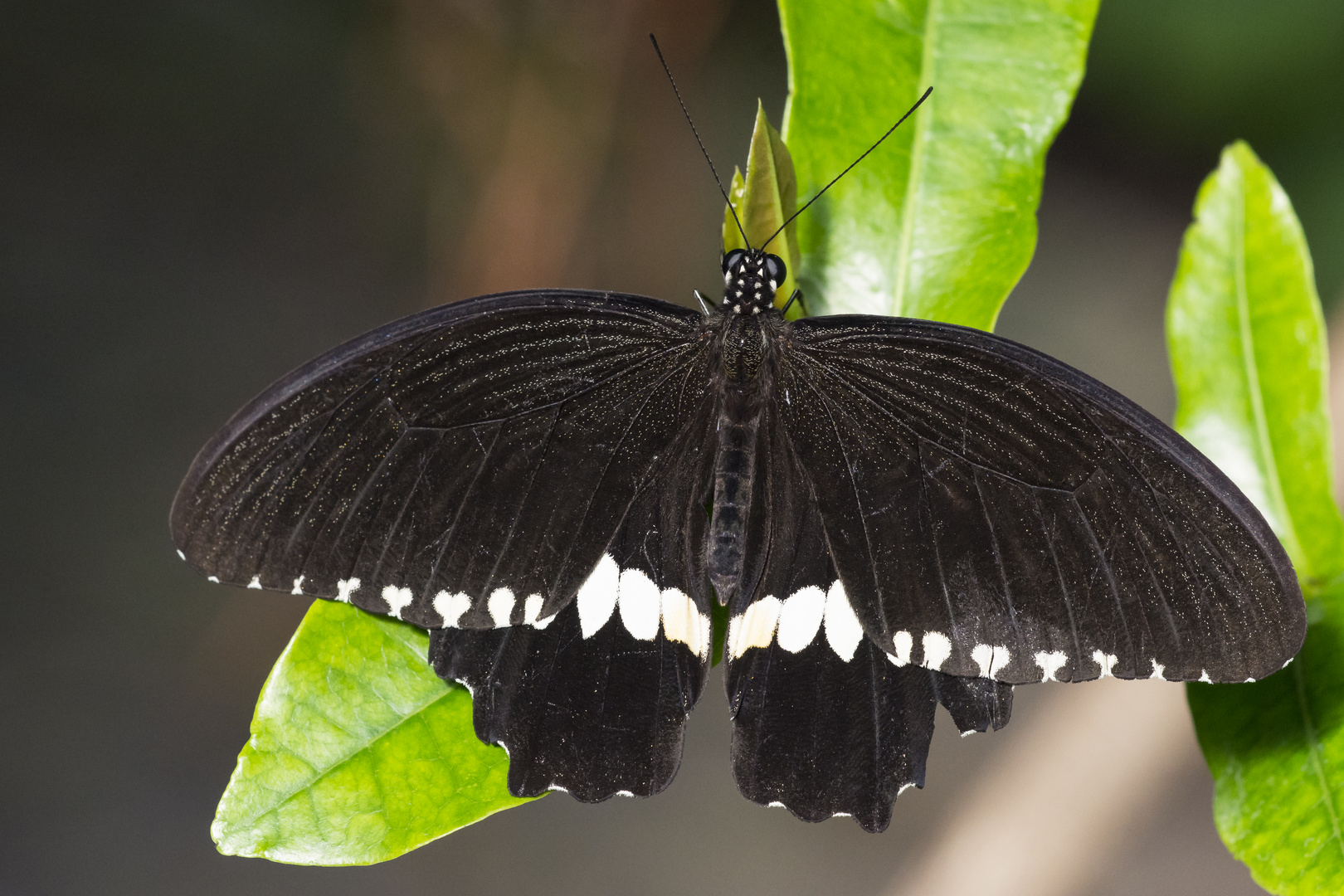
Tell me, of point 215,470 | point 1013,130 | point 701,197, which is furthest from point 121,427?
point 1013,130

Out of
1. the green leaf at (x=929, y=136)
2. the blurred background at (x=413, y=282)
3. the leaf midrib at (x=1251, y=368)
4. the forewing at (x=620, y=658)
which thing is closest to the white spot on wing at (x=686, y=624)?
the forewing at (x=620, y=658)

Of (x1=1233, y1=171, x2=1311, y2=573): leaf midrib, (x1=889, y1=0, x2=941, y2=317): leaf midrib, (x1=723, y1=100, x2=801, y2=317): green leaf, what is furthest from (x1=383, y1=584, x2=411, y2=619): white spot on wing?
(x1=1233, y1=171, x2=1311, y2=573): leaf midrib

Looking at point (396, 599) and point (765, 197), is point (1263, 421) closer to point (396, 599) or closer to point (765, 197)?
point (765, 197)

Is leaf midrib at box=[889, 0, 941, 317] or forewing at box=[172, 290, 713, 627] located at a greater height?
leaf midrib at box=[889, 0, 941, 317]

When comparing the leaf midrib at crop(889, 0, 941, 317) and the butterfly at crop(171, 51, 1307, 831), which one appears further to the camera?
the leaf midrib at crop(889, 0, 941, 317)

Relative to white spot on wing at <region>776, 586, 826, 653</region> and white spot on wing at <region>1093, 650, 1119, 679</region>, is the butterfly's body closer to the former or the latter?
white spot on wing at <region>776, 586, 826, 653</region>

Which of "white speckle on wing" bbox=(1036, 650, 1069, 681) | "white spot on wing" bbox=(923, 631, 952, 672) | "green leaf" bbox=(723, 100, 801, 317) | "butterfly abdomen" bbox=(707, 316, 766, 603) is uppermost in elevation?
"green leaf" bbox=(723, 100, 801, 317)

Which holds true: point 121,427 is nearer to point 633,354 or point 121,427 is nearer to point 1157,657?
point 633,354
